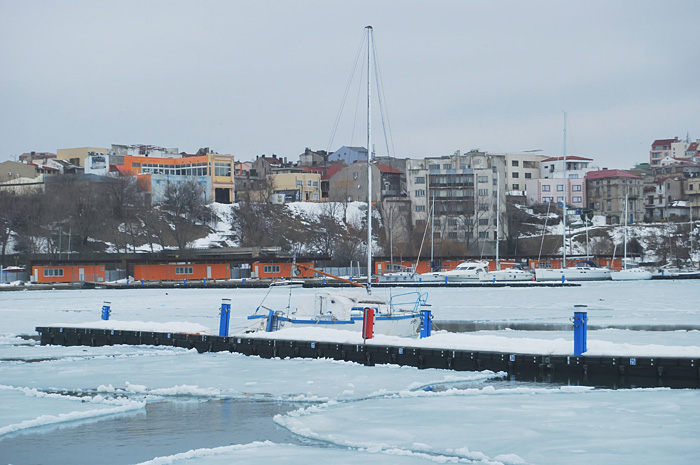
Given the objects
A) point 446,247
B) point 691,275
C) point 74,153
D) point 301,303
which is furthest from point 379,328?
point 74,153

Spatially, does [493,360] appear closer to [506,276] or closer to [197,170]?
[506,276]

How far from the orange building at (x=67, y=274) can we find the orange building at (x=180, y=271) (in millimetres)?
3681

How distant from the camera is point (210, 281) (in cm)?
8556

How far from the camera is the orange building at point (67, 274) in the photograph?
8181 centimetres

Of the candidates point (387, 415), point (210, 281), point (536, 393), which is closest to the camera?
point (387, 415)

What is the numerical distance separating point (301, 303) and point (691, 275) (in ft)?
210

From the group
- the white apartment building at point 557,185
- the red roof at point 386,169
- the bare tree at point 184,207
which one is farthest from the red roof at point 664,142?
the bare tree at point 184,207

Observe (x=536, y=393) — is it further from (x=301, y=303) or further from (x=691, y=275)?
(x=691, y=275)

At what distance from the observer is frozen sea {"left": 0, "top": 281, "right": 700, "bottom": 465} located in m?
14.0

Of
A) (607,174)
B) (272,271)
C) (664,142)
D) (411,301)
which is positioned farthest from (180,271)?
(664,142)

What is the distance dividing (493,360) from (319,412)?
6867 millimetres

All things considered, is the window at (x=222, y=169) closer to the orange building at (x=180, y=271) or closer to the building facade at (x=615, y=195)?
the orange building at (x=180, y=271)

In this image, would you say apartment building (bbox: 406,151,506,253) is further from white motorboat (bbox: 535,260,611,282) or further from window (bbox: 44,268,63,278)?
window (bbox: 44,268,63,278)

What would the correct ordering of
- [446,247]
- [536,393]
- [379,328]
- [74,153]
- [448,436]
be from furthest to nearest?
[74,153] → [446,247] → [379,328] → [536,393] → [448,436]
